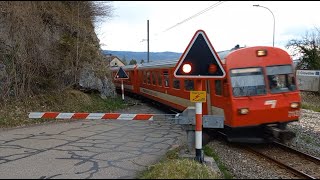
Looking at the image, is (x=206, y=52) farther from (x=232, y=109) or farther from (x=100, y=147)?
(x=100, y=147)

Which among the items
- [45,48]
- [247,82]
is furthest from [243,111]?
[45,48]

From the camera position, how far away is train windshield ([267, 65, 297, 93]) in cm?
1005

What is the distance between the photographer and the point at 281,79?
10.2 m

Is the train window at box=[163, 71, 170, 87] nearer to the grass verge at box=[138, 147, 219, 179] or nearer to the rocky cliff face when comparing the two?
the rocky cliff face

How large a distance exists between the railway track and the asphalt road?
7.42 ft

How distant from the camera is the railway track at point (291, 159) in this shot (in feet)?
25.9

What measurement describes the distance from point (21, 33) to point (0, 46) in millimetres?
1010

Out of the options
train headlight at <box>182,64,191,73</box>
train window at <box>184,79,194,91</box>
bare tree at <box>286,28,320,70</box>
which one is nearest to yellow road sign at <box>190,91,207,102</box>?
train headlight at <box>182,64,191,73</box>

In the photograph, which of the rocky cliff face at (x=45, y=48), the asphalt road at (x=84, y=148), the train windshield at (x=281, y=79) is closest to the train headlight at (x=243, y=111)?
the train windshield at (x=281, y=79)

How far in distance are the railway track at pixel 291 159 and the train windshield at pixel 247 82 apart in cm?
148

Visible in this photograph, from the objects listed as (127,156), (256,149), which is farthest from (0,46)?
(256,149)

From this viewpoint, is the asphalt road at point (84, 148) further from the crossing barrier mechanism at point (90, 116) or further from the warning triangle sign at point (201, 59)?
the warning triangle sign at point (201, 59)

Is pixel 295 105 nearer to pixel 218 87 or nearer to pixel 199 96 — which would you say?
pixel 218 87

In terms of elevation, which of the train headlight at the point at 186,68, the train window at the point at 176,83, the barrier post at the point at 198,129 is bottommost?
the barrier post at the point at 198,129
